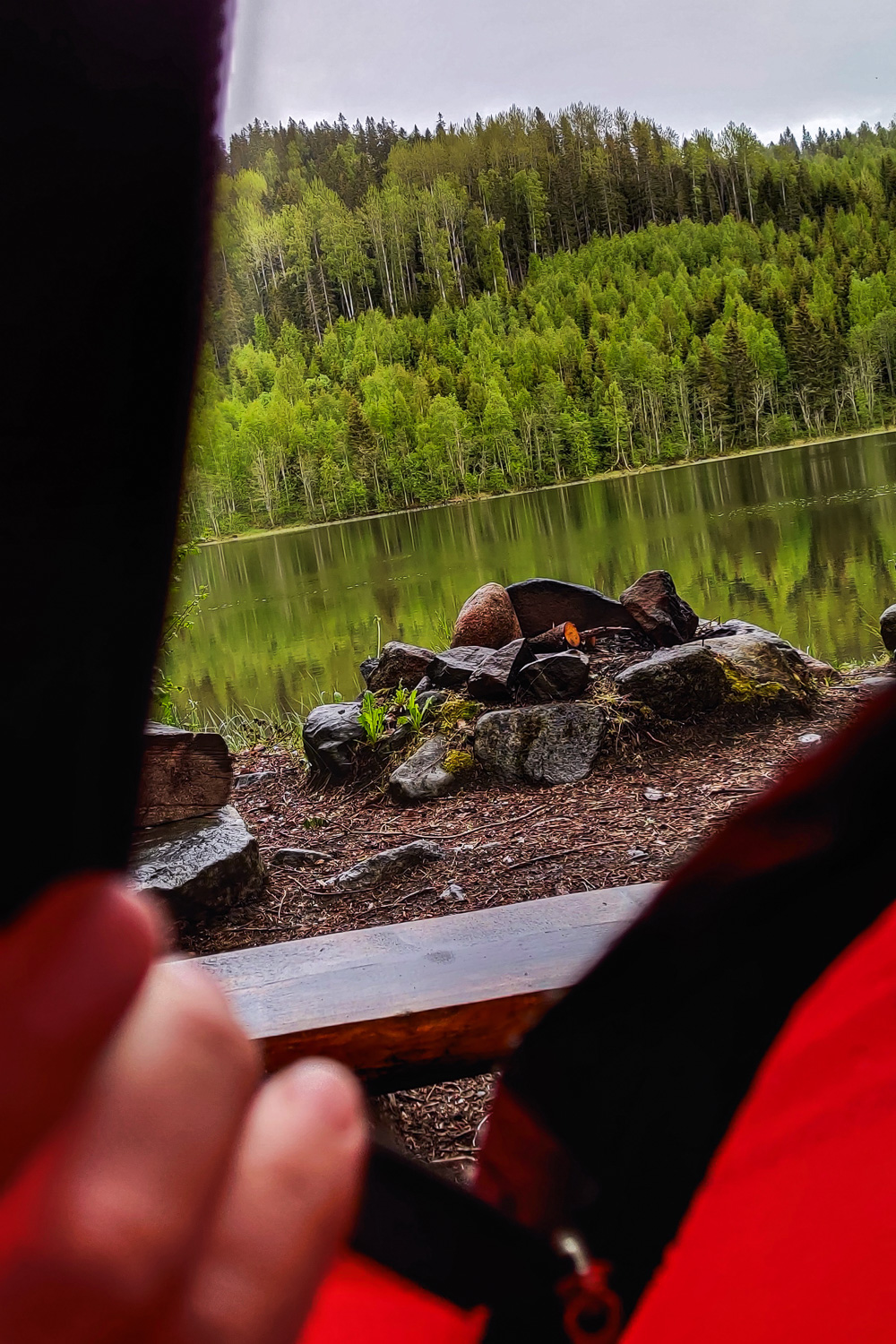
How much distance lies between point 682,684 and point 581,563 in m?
2.02

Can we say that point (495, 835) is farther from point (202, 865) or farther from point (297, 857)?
point (202, 865)

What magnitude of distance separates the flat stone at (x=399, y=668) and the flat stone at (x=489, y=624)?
0.38ft

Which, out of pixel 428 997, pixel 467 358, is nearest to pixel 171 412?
pixel 467 358

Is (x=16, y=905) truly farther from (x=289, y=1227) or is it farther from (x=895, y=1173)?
(x=895, y=1173)

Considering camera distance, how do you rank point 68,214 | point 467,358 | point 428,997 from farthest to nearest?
point 428,997
point 467,358
point 68,214

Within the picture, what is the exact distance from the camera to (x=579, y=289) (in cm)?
39

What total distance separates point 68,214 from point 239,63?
3 centimetres

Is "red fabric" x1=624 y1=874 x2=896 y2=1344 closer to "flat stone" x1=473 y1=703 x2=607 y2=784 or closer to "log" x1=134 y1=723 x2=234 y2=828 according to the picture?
"log" x1=134 y1=723 x2=234 y2=828

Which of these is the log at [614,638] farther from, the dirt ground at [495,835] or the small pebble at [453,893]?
the small pebble at [453,893]

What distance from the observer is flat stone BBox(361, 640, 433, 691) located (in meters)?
2.50

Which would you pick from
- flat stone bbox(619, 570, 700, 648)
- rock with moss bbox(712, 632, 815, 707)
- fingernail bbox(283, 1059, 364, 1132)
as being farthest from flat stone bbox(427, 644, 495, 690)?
fingernail bbox(283, 1059, 364, 1132)

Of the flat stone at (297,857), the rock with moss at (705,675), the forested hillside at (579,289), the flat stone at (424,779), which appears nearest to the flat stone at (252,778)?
the flat stone at (424,779)

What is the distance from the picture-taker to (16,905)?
60mm

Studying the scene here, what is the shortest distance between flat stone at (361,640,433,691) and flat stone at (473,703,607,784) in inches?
22.3
